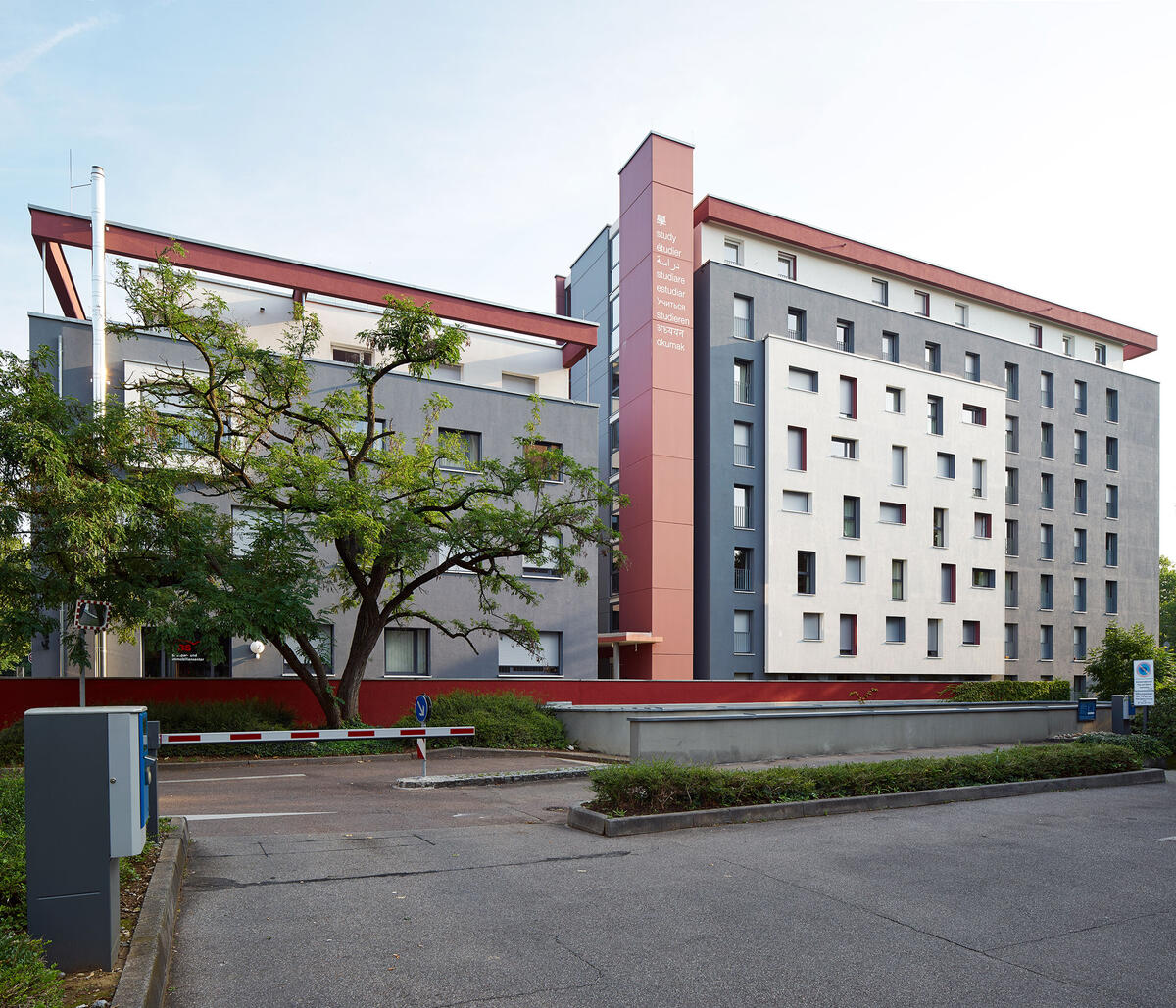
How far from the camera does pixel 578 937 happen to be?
248 inches

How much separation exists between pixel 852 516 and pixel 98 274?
95.4 ft

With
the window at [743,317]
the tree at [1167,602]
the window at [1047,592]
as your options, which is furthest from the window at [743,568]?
the tree at [1167,602]

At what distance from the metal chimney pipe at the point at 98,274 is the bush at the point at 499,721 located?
39.8ft

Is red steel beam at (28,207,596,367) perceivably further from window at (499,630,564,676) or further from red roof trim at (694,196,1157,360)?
window at (499,630,564,676)

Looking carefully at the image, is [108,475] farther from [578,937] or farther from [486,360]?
[486,360]

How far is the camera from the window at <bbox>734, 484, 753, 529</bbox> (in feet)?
122

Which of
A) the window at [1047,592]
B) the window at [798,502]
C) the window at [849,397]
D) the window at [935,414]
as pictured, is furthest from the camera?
the window at [1047,592]

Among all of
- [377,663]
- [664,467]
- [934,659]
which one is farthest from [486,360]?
[934,659]

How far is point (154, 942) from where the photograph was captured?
202 inches

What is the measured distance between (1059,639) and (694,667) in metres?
21.3

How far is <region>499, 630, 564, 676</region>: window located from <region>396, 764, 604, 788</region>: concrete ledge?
14699 millimetres

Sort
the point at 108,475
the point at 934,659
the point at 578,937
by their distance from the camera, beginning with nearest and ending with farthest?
the point at 578,937 → the point at 108,475 → the point at 934,659

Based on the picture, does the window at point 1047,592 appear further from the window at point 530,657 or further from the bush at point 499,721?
the bush at point 499,721

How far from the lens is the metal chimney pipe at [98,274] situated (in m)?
24.4
